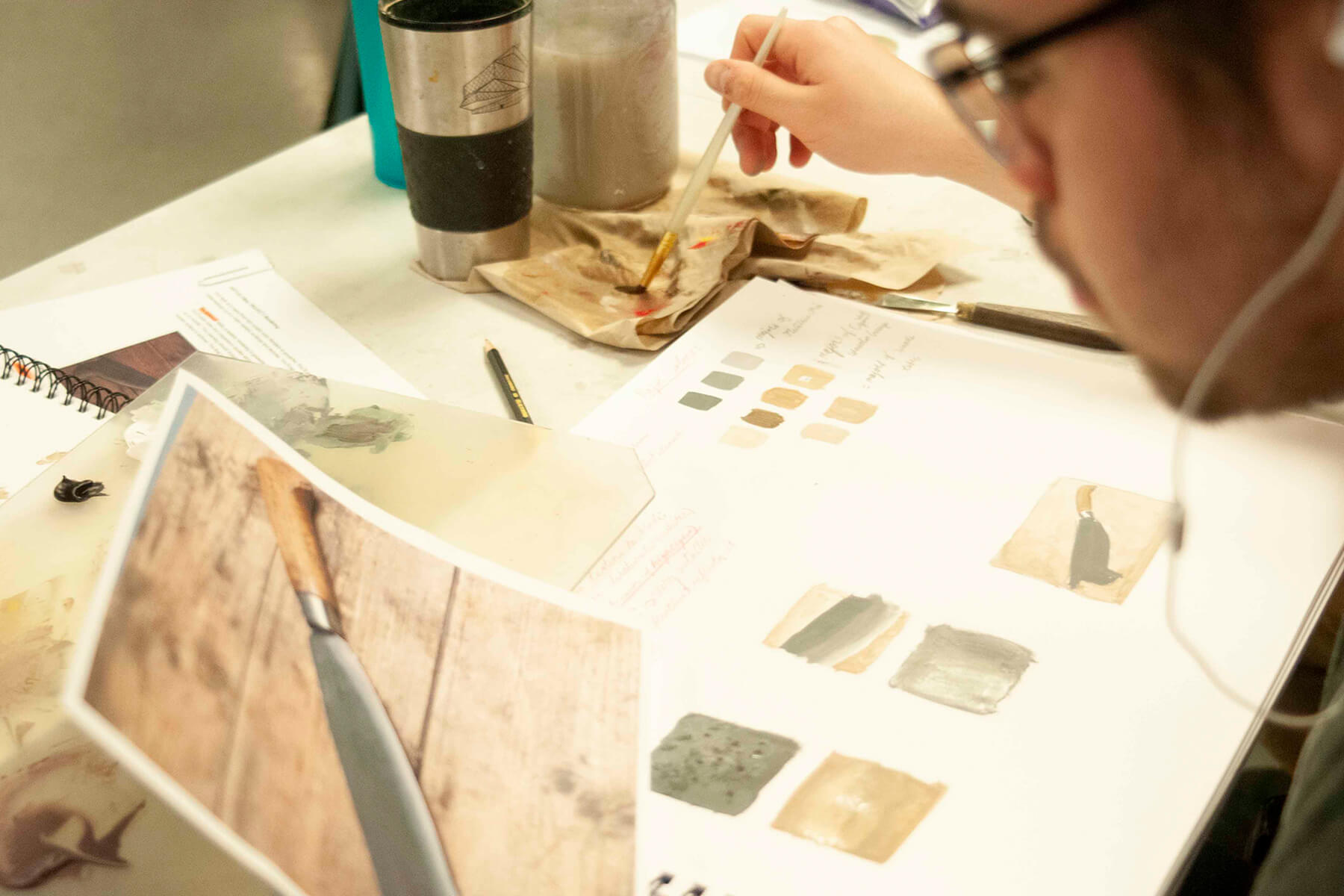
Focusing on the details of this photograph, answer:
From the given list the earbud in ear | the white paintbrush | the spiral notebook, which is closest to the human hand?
the white paintbrush

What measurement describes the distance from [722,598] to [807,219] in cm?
47

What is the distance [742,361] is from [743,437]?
0.09m

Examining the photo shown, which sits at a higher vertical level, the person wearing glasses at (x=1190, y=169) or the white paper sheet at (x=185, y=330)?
the person wearing glasses at (x=1190, y=169)

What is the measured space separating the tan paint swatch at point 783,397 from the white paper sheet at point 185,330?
242mm

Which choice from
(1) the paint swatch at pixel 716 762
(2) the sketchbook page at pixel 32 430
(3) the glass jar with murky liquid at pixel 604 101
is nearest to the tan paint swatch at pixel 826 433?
(1) the paint swatch at pixel 716 762

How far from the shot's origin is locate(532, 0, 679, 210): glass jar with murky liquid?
0.88 meters

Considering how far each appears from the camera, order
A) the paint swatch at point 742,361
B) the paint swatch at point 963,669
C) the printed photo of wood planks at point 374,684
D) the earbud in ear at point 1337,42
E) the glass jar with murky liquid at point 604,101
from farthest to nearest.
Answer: the glass jar with murky liquid at point 604,101
the paint swatch at point 742,361
the paint swatch at point 963,669
the printed photo of wood planks at point 374,684
the earbud in ear at point 1337,42

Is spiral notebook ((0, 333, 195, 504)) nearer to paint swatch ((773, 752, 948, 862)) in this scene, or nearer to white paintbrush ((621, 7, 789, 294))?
white paintbrush ((621, 7, 789, 294))

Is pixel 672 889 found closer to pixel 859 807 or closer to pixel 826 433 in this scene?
pixel 859 807

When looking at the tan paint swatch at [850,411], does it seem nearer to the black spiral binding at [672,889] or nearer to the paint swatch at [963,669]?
the paint swatch at [963,669]

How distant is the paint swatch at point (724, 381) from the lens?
0.74 meters

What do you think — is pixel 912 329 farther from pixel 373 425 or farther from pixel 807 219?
pixel 373 425

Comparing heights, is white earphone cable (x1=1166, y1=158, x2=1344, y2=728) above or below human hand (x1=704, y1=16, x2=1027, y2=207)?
above

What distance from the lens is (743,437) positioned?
69 centimetres
